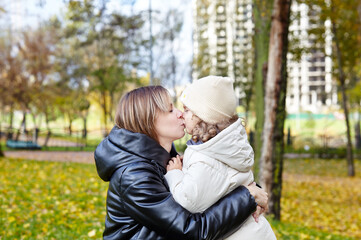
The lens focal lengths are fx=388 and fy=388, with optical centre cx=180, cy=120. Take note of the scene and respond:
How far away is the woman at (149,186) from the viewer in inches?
69.7

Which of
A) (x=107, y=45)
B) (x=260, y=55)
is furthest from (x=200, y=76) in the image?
(x=260, y=55)

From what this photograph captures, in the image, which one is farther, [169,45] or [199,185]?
[169,45]

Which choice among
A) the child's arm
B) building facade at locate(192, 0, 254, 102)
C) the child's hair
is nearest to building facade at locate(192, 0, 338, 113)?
building facade at locate(192, 0, 254, 102)

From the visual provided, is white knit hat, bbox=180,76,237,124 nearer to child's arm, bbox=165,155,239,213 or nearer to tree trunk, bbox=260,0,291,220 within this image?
child's arm, bbox=165,155,239,213

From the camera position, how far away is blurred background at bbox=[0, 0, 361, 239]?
22.0ft

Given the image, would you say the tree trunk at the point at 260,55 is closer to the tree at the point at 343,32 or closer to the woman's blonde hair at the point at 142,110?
the woman's blonde hair at the point at 142,110

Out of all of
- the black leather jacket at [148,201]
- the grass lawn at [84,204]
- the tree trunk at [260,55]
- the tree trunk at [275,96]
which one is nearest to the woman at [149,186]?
the black leather jacket at [148,201]

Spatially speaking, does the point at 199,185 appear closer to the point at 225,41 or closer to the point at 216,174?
the point at 216,174

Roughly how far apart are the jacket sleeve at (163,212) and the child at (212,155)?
0.05m

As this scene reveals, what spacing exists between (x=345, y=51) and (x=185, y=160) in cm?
1750

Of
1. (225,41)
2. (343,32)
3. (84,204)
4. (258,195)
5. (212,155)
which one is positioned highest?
(225,41)

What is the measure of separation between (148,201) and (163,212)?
0.08 m

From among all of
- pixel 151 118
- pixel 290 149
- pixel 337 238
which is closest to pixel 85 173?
pixel 337 238

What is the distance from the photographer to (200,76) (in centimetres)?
2466
